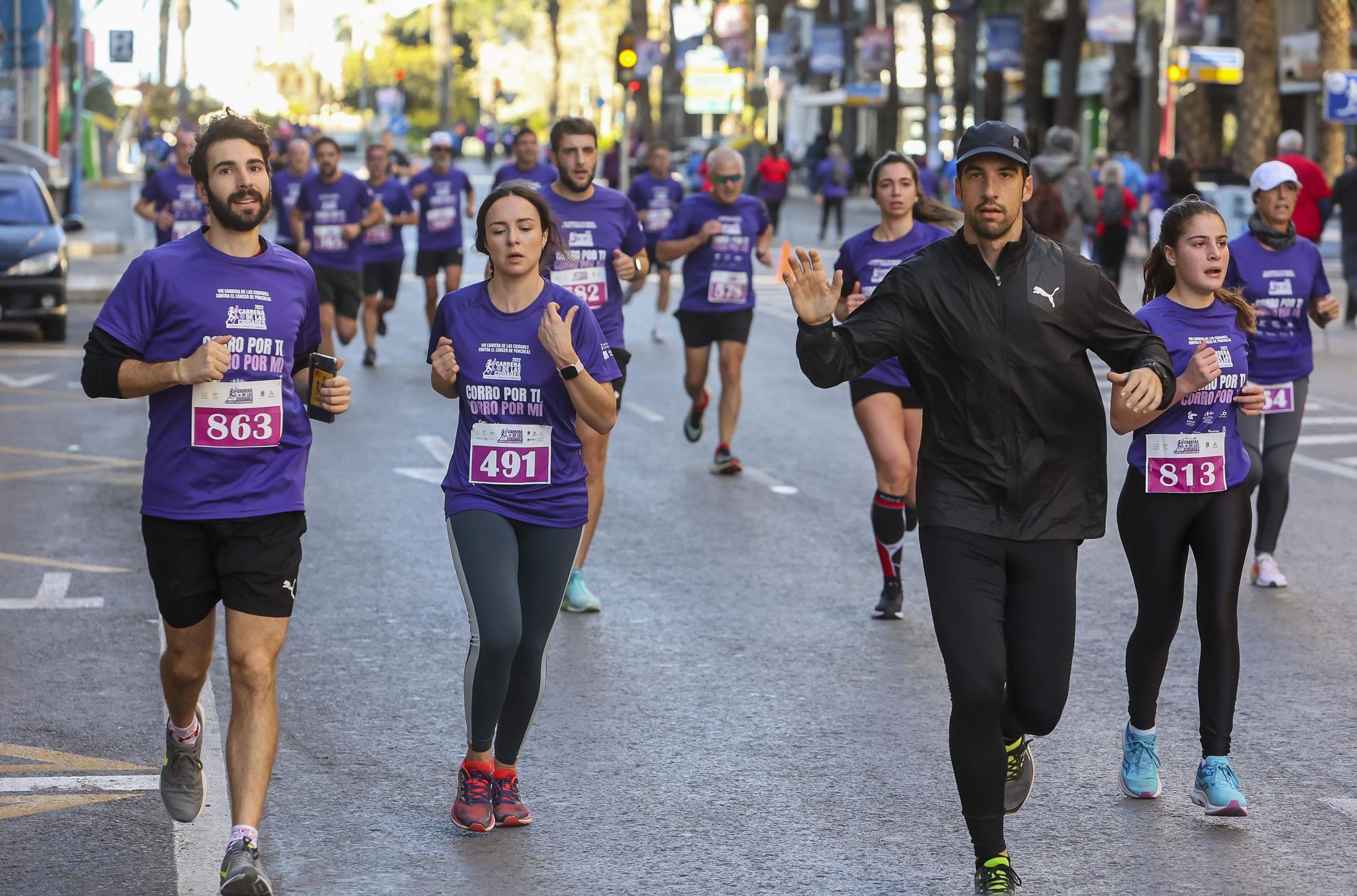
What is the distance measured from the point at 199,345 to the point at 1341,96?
23636 millimetres

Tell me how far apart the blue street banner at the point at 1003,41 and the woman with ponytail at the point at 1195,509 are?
41389 millimetres

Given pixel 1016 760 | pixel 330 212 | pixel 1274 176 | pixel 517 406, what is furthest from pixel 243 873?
pixel 330 212

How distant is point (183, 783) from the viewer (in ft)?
17.7

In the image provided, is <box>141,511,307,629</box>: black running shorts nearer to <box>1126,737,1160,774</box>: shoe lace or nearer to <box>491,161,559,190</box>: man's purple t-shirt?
<box>1126,737,1160,774</box>: shoe lace

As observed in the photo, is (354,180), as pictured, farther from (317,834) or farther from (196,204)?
(317,834)

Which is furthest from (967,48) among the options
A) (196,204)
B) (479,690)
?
(479,690)

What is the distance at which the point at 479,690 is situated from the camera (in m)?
5.56

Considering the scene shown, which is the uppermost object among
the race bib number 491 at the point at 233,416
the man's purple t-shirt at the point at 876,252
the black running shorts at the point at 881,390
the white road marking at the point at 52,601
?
the man's purple t-shirt at the point at 876,252

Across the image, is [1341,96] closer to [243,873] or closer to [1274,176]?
[1274,176]

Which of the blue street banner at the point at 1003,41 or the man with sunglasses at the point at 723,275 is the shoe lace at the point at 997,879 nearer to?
the man with sunglasses at the point at 723,275

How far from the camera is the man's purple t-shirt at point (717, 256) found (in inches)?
484

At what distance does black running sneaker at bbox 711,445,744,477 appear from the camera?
1239 cm

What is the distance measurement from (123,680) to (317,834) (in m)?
2.02

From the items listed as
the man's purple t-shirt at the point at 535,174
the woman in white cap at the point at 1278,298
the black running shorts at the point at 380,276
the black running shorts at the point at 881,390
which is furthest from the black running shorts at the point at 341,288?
the woman in white cap at the point at 1278,298
